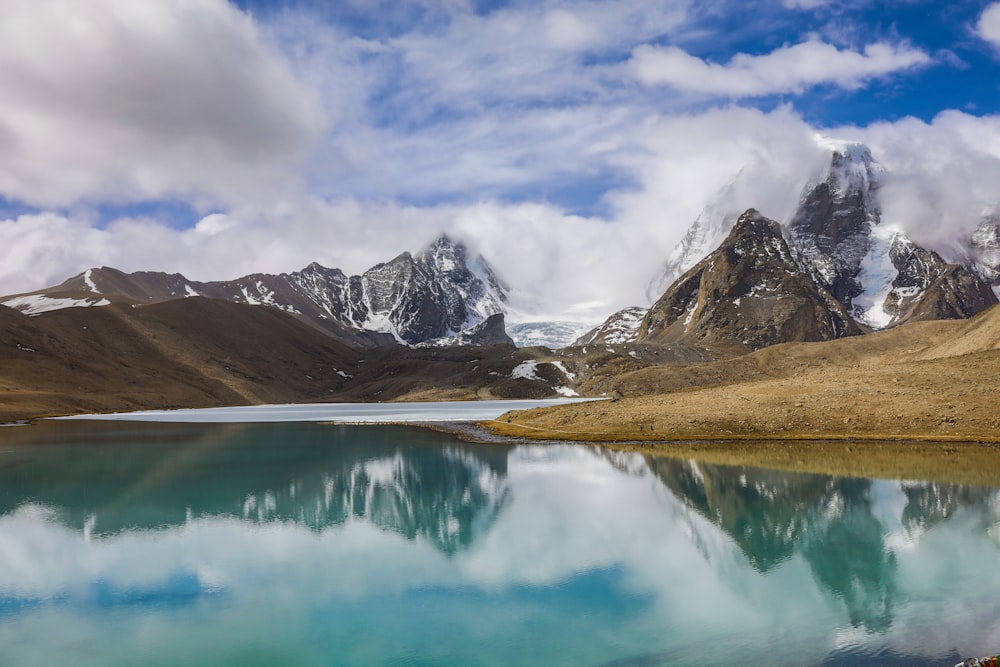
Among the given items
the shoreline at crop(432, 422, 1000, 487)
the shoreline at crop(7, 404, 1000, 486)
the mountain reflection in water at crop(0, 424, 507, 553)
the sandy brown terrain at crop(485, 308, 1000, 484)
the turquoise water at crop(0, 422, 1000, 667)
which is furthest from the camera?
the sandy brown terrain at crop(485, 308, 1000, 484)

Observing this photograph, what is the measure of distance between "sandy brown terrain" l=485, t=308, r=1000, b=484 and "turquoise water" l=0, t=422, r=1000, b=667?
10037mm

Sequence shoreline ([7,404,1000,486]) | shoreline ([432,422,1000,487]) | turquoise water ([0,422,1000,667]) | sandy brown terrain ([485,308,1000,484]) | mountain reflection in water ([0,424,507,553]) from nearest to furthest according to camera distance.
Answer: turquoise water ([0,422,1000,667]), mountain reflection in water ([0,424,507,553]), shoreline ([432,422,1000,487]), shoreline ([7,404,1000,486]), sandy brown terrain ([485,308,1000,484])

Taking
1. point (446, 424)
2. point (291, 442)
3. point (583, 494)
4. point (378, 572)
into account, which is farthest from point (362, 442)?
point (378, 572)

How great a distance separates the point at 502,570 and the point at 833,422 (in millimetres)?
53625

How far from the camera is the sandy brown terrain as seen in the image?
54906 mm

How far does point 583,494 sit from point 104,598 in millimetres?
27135

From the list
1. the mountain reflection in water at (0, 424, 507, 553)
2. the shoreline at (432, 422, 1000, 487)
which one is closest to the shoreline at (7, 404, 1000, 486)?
the shoreline at (432, 422, 1000, 487)

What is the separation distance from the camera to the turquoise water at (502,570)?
1977cm

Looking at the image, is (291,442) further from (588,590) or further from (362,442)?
(588,590)

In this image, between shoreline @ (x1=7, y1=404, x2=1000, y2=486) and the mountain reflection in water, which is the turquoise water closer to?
the mountain reflection in water

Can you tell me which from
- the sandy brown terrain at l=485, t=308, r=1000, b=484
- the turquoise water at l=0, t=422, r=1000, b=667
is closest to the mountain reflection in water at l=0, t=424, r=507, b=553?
the turquoise water at l=0, t=422, r=1000, b=667

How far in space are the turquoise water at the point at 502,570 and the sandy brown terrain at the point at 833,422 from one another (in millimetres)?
10037

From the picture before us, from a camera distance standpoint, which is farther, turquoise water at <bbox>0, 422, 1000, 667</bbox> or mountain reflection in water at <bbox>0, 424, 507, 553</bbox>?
mountain reflection in water at <bbox>0, 424, 507, 553</bbox>

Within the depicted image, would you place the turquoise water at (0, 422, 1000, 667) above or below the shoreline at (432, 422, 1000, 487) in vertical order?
above
